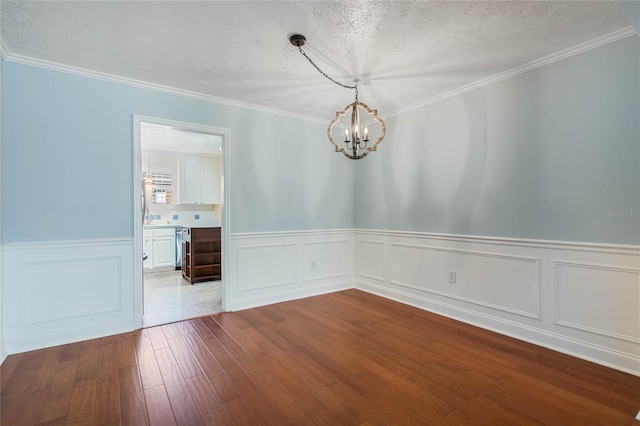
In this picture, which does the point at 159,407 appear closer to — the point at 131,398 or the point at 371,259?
the point at 131,398

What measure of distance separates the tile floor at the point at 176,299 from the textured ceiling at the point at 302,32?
2.58m

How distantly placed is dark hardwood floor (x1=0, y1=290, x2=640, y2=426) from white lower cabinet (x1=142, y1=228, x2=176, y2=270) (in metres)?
3.28

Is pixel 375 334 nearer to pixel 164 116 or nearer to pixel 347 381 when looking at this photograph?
pixel 347 381

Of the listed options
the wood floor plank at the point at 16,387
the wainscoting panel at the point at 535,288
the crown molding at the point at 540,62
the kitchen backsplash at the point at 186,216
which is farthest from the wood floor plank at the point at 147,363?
the kitchen backsplash at the point at 186,216

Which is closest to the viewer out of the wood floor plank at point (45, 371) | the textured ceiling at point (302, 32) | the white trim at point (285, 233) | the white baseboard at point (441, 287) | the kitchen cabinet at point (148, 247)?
the textured ceiling at point (302, 32)

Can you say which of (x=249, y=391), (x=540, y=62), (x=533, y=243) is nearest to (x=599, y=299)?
(x=533, y=243)

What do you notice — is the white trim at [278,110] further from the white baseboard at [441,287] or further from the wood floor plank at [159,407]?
the wood floor plank at [159,407]

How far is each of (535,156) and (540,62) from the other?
83 centimetres

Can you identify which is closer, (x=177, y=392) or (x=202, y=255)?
(x=177, y=392)

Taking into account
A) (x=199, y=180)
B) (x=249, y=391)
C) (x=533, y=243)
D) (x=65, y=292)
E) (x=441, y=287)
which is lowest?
(x=249, y=391)

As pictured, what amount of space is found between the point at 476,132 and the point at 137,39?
3.24m

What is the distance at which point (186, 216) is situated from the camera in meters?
6.91

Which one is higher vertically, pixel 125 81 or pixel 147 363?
pixel 125 81

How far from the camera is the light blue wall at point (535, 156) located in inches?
92.2
